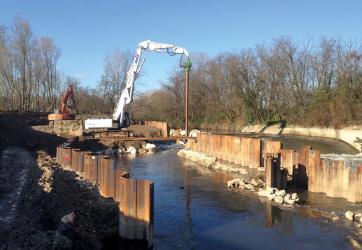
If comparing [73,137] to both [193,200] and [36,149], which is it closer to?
[36,149]

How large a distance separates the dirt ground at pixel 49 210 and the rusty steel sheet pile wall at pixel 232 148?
11384 mm

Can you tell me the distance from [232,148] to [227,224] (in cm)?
1560

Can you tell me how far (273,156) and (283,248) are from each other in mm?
8332

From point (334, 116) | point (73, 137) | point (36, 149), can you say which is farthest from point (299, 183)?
point (334, 116)

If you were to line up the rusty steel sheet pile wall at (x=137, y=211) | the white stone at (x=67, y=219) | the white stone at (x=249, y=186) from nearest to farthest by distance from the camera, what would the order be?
1. the white stone at (x=67, y=219)
2. the rusty steel sheet pile wall at (x=137, y=211)
3. the white stone at (x=249, y=186)

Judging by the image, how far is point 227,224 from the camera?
554 inches

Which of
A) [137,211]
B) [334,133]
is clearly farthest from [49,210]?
[334,133]

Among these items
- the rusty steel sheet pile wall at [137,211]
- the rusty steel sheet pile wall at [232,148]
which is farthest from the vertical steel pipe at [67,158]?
the rusty steel sheet pile wall at [232,148]

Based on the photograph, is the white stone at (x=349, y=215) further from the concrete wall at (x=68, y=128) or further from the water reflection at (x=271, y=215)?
the concrete wall at (x=68, y=128)

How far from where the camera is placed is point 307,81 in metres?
69.6

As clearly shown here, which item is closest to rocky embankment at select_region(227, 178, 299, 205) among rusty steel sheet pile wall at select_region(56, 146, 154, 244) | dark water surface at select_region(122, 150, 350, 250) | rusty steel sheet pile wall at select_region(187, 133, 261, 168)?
dark water surface at select_region(122, 150, 350, 250)

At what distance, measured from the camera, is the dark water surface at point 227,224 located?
12211 mm

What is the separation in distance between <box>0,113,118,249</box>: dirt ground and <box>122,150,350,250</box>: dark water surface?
1.66 metres

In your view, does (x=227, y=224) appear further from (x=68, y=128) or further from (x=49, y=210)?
(x=68, y=128)
